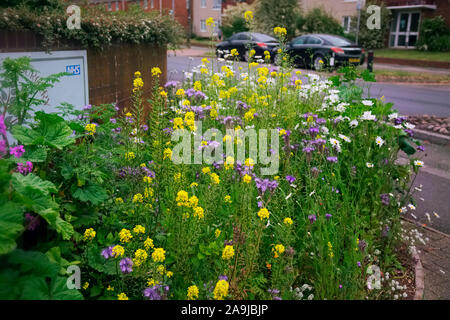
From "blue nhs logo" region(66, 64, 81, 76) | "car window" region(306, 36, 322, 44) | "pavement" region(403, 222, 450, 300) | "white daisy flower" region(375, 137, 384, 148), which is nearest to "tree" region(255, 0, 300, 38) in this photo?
"car window" region(306, 36, 322, 44)

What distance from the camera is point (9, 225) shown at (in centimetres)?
160

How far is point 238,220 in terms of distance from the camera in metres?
2.61

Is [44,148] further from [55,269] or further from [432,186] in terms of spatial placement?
[432,186]

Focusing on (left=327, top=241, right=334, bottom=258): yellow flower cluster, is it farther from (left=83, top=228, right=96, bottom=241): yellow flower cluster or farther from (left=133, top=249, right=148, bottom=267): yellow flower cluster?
(left=83, top=228, right=96, bottom=241): yellow flower cluster

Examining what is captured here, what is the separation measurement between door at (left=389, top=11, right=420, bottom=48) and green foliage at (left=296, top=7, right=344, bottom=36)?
544 centimetres

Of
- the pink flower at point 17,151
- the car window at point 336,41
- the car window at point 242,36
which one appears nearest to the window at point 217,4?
the car window at point 242,36

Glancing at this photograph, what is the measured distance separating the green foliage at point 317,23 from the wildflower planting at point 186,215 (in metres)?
26.7

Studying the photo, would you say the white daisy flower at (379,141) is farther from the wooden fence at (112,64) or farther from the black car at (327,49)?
the black car at (327,49)

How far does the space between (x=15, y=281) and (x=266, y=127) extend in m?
2.82

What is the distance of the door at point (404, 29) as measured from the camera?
3133cm

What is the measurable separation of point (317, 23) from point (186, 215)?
28937mm

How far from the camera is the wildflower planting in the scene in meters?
1.98
